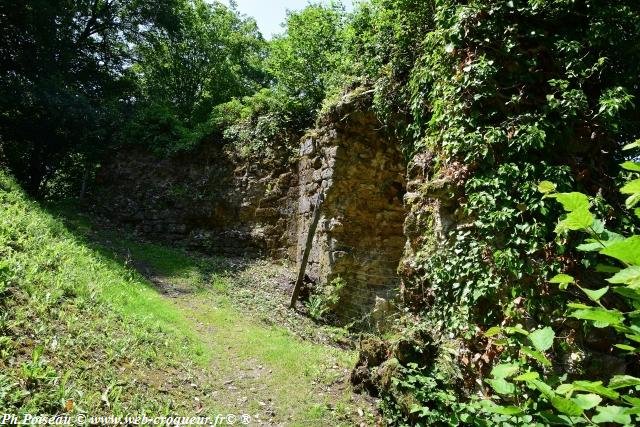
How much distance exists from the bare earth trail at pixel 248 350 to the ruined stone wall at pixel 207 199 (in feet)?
3.62

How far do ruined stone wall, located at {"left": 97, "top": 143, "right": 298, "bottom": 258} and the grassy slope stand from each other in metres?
4.34

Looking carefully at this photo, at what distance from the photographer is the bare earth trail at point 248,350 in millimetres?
4453

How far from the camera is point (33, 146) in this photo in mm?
13133

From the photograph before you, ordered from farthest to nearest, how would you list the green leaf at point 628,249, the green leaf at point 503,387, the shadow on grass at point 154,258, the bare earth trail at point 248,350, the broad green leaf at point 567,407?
the shadow on grass at point 154,258
the bare earth trail at point 248,350
the green leaf at point 503,387
the broad green leaf at point 567,407
the green leaf at point 628,249

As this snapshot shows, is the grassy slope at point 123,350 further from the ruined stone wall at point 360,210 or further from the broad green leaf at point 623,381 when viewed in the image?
the broad green leaf at point 623,381

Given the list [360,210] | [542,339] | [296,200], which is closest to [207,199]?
[296,200]

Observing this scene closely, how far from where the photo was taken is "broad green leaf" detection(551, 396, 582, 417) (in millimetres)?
987

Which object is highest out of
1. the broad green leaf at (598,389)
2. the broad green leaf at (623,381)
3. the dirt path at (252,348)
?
the broad green leaf at (623,381)

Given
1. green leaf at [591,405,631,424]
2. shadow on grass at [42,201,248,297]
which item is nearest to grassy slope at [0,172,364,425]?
shadow on grass at [42,201,248,297]

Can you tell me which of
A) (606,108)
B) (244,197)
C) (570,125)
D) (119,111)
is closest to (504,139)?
(570,125)

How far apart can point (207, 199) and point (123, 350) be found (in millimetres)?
9235

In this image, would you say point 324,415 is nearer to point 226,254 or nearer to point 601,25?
point 601,25

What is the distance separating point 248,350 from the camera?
20.4 feet

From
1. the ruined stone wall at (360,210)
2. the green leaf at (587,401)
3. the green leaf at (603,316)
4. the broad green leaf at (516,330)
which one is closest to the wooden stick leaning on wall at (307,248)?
the ruined stone wall at (360,210)
